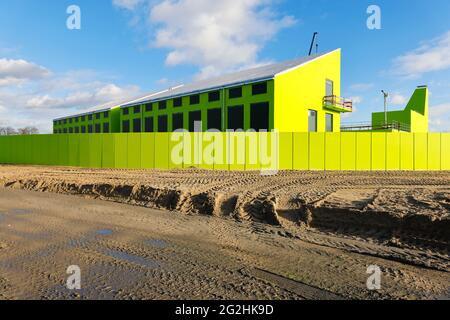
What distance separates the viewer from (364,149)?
61.9 ft

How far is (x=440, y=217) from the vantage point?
620 centimetres

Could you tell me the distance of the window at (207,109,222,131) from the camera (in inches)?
1136

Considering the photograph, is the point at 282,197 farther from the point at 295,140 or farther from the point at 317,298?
the point at 295,140

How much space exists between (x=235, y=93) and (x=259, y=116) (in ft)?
11.6

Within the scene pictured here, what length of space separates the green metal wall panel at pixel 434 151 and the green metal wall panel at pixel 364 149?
164 inches

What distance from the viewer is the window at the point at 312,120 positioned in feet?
97.0

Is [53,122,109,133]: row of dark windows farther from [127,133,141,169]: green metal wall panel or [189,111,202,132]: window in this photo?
[127,133,141,169]: green metal wall panel

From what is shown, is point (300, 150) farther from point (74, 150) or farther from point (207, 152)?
point (74, 150)

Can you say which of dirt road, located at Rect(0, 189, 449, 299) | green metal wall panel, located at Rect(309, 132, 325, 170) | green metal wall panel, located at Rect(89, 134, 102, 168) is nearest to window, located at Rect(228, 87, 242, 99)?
green metal wall panel, located at Rect(309, 132, 325, 170)

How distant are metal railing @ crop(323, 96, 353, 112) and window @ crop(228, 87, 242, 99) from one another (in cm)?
959
